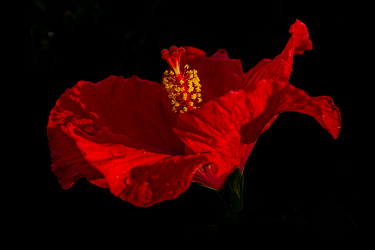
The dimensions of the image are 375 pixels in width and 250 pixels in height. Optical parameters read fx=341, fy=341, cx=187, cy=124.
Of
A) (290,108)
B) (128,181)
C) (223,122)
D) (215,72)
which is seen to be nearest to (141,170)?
(128,181)

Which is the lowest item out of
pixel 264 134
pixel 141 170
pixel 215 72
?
pixel 264 134

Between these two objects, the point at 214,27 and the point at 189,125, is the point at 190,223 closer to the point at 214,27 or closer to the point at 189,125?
the point at 189,125

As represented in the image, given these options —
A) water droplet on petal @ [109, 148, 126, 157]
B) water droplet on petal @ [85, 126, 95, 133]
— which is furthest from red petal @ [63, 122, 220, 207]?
water droplet on petal @ [85, 126, 95, 133]

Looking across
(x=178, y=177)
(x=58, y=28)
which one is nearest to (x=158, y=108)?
(x=178, y=177)

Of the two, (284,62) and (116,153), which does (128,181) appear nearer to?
(116,153)

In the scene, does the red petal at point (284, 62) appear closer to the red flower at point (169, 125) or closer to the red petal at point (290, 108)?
the red flower at point (169, 125)

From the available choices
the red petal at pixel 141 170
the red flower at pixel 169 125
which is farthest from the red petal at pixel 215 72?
the red petal at pixel 141 170
